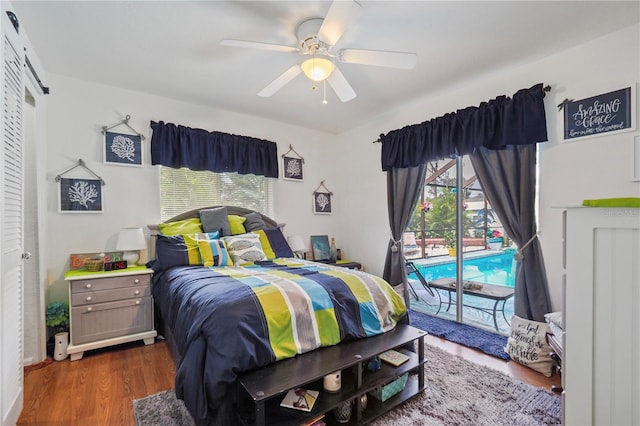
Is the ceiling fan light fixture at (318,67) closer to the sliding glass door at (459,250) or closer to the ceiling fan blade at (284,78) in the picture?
the ceiling fan blade at (284,78)

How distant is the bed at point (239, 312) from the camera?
1.38 m

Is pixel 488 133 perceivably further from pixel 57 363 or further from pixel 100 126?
pixel 57 363

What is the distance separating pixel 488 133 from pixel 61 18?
3372 millimetres

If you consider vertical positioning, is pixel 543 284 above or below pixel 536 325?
above

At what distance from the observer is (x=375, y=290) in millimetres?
2043

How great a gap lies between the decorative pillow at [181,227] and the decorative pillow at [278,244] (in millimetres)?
747

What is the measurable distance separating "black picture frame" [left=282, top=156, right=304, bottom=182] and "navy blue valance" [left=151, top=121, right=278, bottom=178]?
0.18m

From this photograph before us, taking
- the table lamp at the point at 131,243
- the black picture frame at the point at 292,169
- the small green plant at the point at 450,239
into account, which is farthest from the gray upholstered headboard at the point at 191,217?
the small green plant at the point at 450,239

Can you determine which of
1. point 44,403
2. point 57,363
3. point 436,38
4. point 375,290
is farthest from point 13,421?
point 436,38

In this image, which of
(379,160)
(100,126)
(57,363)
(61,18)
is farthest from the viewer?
(379,160)

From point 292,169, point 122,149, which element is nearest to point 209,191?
point 122,149

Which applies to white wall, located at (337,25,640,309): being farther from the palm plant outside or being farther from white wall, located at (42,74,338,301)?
white wall, located at (42,74,338,301)

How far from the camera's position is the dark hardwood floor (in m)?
1.69

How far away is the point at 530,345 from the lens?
216cm
